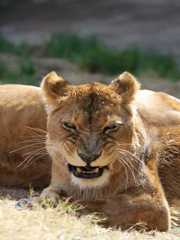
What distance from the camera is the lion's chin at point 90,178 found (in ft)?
18.6

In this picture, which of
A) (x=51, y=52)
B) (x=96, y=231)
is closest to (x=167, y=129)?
(x=96, y=231)

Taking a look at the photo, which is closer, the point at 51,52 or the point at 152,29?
the point at 51,52

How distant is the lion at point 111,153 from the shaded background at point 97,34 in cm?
497

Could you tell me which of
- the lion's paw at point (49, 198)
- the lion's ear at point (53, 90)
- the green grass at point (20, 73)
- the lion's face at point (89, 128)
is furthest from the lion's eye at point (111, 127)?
the green grass at point (20, 73)

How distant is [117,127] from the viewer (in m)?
5.62

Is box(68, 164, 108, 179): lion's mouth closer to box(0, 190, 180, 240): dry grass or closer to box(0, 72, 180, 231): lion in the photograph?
box(0, 72, 180, 231): lion

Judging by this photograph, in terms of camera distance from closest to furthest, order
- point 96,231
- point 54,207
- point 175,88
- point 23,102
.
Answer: point 96,231
point 54,207
point 23,102
point 175,88

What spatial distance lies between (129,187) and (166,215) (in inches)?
10.6

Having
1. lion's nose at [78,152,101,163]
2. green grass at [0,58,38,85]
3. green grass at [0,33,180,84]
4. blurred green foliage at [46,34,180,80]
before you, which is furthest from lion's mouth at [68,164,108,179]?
blurred green foliage at [46,34,180,80]

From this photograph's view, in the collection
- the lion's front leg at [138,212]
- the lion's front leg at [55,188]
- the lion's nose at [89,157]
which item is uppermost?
the lion's nose at [89,157]

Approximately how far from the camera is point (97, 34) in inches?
658

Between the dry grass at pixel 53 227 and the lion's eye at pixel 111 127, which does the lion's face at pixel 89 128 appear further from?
the dry grass at pixel 53 227

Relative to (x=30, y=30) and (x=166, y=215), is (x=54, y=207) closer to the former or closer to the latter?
(x=166, y=215)

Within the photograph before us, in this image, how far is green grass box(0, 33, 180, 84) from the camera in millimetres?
12695
